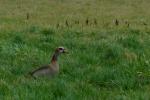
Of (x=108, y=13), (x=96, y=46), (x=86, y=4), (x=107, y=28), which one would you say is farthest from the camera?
(x=86, y=4)

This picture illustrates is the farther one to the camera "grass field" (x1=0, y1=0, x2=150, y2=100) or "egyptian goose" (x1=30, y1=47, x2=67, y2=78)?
"egyptian goose" (x1=30, y1=47, x2=67, y2=78)

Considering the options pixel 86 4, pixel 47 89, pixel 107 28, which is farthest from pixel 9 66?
pixel 86 4

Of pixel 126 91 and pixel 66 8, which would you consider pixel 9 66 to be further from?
pixel 66 8

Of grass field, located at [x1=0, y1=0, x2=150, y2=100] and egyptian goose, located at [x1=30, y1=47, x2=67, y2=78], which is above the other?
egyptian goose, located at [x1=30, y1=47, x2=67, y2=78]

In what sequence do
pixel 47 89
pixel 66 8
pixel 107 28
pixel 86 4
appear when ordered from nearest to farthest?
pixel 47 89 → pixel 107 28 → pixel 66 8 → pixel 86 4

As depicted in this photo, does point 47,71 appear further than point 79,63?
No

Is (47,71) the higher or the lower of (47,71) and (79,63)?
the higher

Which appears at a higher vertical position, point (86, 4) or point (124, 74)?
point (124, 74)

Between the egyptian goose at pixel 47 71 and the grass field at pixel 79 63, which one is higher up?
the egyptian goose at pixel 47 71

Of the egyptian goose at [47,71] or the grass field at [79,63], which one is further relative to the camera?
the egyptian goose at [47,71]

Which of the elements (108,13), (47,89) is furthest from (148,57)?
(108,13)

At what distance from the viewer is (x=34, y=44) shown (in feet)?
41.9

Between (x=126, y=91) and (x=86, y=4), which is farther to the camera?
(x=86, y=4)

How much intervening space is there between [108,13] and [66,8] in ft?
10.3
